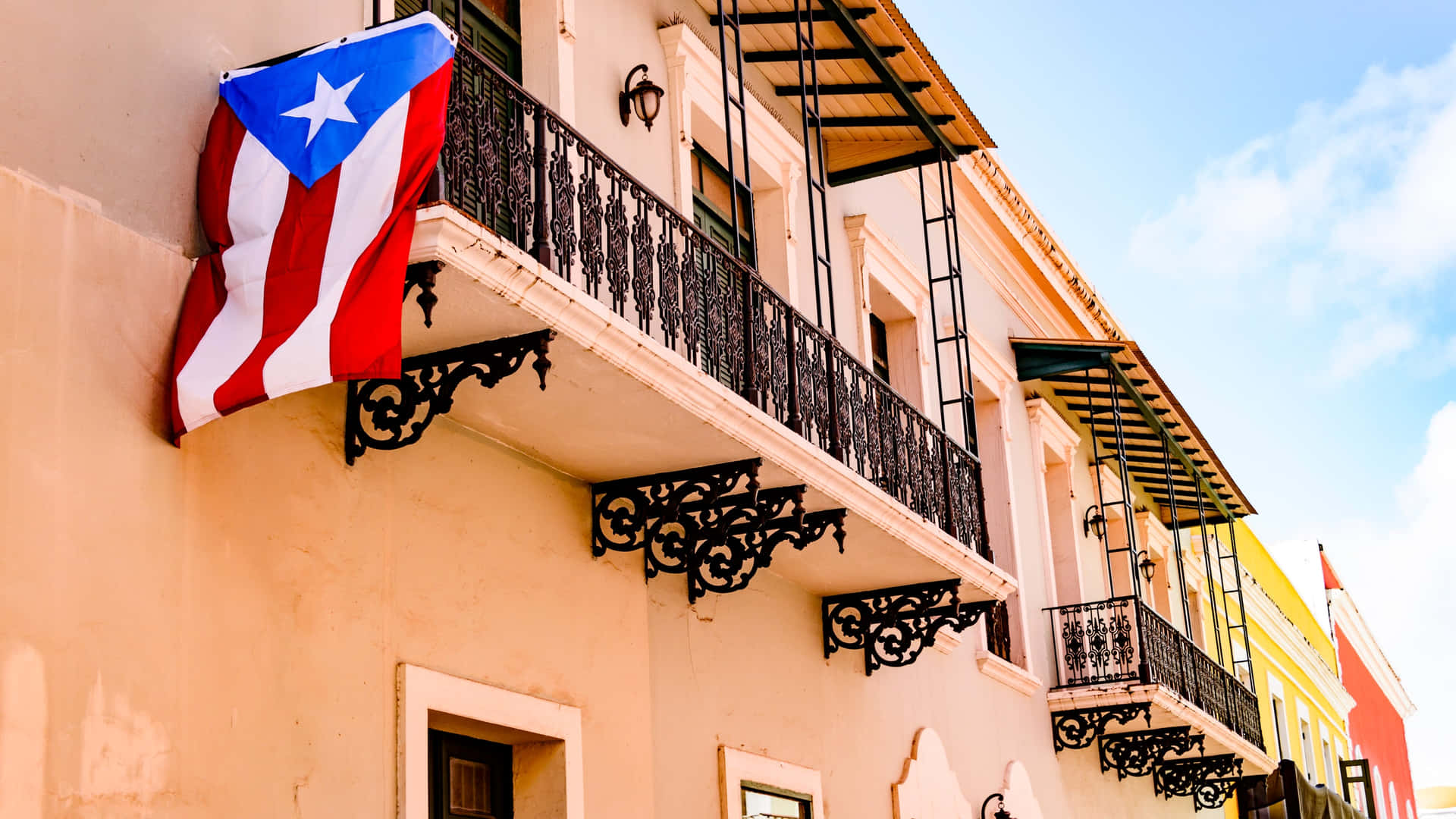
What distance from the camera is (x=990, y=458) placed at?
15.4 m

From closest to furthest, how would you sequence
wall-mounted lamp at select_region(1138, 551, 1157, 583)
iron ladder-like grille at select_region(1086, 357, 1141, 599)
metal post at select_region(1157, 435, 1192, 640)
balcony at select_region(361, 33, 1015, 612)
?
balcony at select_region(361, 33, 1015, 612) → iron ladder-like grille at select_region(1086, 357, 1141, 599) → metal post at select_region(1157, 435, 1192, 640) → wall-mounted lamp at select_region(1138, 551, 1157, 583)

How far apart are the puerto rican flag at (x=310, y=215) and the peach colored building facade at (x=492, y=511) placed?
145 mm

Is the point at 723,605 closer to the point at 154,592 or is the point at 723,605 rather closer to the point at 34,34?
the point at 154,592

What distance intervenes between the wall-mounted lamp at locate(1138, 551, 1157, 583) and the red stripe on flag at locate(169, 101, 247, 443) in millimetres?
15481

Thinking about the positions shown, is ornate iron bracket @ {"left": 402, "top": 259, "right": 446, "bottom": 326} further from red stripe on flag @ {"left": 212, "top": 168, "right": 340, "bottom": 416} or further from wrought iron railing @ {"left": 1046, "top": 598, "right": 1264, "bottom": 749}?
wrought iron railing @ {"left": 1046, "top": 598, "right": 1264, "bottom": 749}

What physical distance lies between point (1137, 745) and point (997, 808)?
3848 mm

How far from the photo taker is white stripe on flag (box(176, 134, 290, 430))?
18.5ft

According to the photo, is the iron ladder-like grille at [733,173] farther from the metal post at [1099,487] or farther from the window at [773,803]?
the metal post at [1099,487]

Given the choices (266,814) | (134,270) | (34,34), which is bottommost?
(266,814)

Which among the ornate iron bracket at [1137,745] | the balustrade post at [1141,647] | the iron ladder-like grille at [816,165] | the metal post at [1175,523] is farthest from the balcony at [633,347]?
the metal post at [1175,523]

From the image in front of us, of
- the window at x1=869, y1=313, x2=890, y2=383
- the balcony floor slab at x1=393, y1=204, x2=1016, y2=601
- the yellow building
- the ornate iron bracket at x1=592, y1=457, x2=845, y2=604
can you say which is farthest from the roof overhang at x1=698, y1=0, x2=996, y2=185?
the yellow building

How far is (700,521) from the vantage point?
8539 mm

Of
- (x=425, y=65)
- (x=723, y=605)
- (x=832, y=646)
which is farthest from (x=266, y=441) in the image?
(x=832, y=646)

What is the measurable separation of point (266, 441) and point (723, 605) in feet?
12.5
